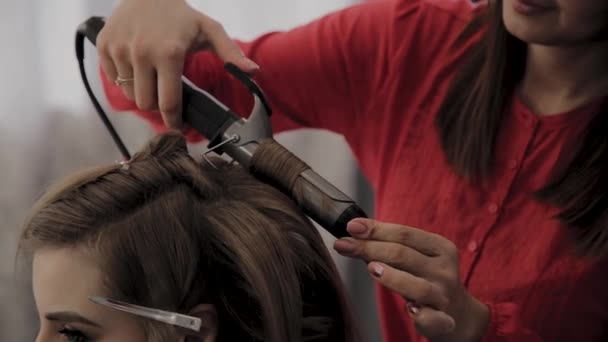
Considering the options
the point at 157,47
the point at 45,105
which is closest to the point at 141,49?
the point at 157,47

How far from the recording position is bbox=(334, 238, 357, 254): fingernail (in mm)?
688

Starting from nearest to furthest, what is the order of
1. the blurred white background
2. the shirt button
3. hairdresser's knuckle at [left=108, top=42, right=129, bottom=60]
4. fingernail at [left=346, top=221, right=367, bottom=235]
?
fingernail at [left=346, top=221, right=367, bottom=235] → hairdresser's knuckle at [left=108, top=42, right=129, bottom=60] → the shirt button → the blurred white background

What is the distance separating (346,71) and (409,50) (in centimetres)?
8

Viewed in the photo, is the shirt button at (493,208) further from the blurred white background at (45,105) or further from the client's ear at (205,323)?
the blurred white background at (45,105)

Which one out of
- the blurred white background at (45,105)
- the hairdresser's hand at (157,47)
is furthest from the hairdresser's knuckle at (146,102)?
the blurred white background at (45,105)

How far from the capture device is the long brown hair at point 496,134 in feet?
2.81

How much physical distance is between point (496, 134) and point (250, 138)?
32 cm

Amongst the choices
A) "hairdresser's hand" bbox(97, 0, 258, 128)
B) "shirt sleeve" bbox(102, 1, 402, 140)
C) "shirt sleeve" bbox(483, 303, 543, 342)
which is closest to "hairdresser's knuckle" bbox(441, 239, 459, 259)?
"shirt sleeve" bbox(483, 303, 543, 342)

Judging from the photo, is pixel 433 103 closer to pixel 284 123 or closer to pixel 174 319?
pixel 284 123

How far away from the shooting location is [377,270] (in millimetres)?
682

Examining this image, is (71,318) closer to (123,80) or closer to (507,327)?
(123,80)

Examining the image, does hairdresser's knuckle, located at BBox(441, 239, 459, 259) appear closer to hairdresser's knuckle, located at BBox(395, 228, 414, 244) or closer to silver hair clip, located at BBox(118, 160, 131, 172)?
hairdresser's knuckle, located at BBox(395, 228, 414, 244)

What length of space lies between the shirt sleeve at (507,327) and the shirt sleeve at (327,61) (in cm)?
29

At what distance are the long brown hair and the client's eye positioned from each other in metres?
0.43
